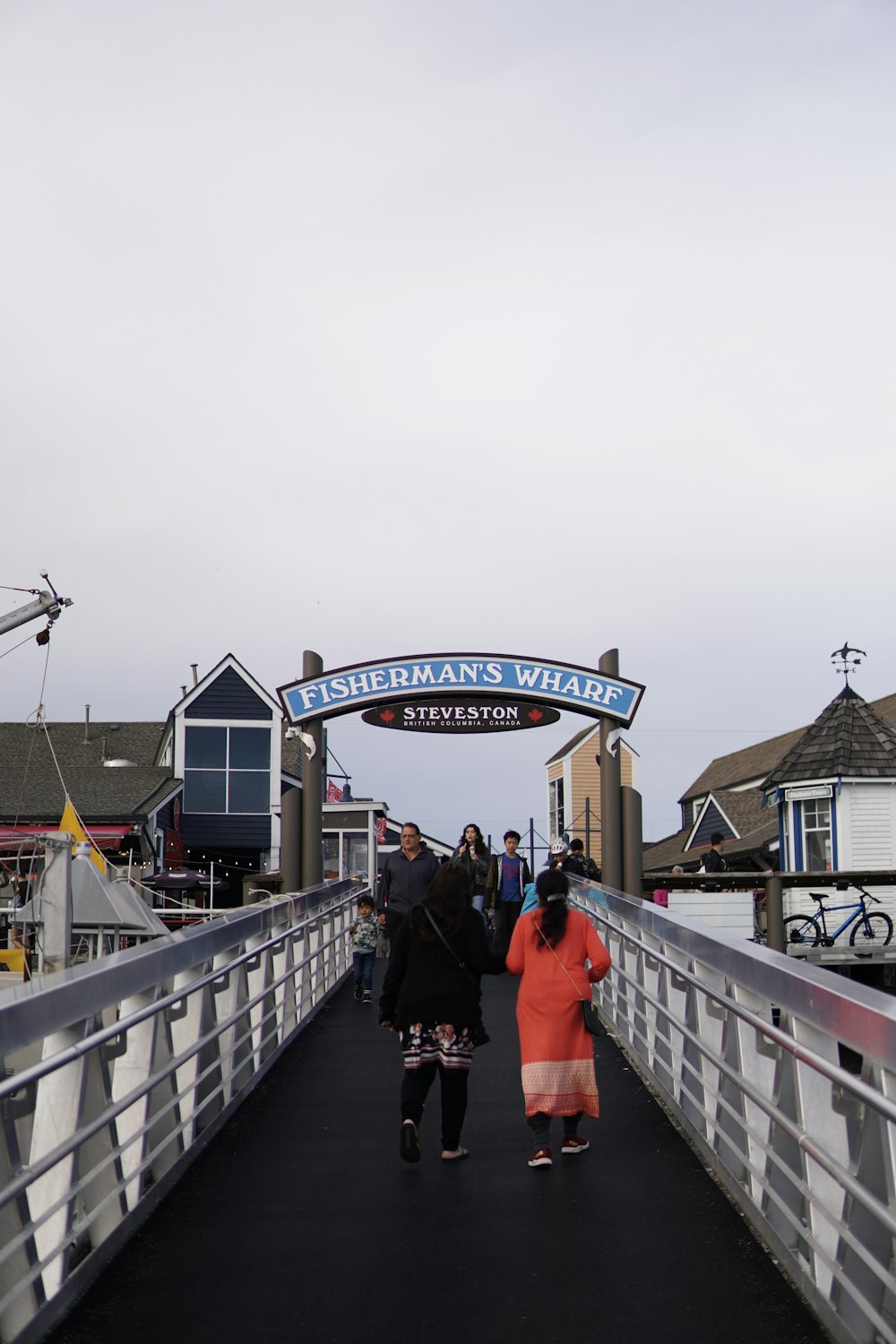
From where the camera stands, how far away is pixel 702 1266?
6.14m

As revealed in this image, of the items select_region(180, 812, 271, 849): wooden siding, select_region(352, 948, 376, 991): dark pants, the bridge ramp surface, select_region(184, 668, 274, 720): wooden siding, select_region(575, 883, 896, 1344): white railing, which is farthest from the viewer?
select_region(184, 668, 274, 720): wooden siding

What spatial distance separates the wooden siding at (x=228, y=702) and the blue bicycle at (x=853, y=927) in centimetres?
2284

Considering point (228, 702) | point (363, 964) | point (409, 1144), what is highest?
point (228, 702)

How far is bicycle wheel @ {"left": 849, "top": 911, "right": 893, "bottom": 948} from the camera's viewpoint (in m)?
25.0

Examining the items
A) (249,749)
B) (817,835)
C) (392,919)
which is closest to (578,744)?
(249,749)

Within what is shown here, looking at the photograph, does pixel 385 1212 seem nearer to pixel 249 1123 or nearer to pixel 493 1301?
pixel 493 1301

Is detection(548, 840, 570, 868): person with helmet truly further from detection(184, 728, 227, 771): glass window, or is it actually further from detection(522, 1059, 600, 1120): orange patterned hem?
detection(184, 728, 227, 771): glass window

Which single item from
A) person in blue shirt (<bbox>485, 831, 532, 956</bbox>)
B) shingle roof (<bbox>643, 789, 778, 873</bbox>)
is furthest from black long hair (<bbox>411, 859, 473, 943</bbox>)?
shingle roof (<bbox>643, 789, 778, 873</bbox>)

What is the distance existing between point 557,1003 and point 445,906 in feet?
2.65

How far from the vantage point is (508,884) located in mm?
16953

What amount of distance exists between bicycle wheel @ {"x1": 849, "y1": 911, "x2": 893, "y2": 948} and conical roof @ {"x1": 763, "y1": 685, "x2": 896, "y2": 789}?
2.56 m

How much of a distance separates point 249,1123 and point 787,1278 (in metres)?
4.13

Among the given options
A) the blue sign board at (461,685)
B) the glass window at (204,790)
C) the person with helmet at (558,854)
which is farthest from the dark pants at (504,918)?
the glass window at (204,790)

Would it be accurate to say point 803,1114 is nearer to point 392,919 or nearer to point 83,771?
point 392,919
